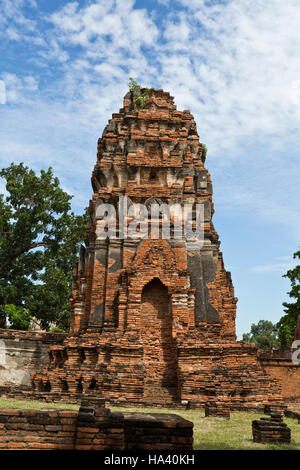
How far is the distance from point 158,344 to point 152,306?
1.30 m

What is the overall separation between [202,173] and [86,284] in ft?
22.5

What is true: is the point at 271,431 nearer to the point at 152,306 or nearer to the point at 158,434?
the point at 158,434

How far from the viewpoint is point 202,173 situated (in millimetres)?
17500

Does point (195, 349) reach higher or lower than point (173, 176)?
lower

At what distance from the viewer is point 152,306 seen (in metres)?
13.9

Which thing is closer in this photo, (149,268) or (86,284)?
(149,268)

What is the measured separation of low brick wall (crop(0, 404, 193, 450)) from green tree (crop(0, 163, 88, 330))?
70.6ft

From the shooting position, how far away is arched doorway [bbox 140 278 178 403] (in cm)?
1247

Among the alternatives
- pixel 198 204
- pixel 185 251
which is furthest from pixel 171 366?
pixel 198 204

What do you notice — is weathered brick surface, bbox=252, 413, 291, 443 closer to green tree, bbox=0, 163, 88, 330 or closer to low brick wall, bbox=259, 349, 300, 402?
low brick wall, bbox=259, 349, 300, 402

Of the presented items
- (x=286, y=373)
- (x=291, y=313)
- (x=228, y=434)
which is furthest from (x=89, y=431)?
(x=291, y=313)

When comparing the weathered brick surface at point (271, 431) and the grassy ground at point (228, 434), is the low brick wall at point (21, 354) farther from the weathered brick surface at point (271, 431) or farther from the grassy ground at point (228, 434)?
the weathered brick surface at point (271, 431)

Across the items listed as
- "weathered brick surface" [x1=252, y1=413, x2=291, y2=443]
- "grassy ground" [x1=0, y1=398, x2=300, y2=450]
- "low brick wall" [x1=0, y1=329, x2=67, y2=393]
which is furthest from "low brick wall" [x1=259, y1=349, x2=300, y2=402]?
"low brick wall" [x1=0, y1=329, x2=67, y2=393]
